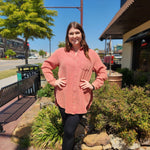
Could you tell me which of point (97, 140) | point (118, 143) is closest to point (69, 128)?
point (97, 140)

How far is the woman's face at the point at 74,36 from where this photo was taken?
1516mm

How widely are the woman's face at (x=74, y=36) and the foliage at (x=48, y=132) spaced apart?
1581mm

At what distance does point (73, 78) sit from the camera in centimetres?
146

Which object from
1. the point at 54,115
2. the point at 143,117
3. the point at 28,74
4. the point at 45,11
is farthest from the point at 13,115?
the point at 45,11

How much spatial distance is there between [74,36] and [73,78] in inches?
21.3

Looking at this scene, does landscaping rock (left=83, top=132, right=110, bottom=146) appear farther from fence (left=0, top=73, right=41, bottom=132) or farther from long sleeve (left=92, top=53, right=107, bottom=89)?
fence (left=0, top=73, right=41, bottom=132)

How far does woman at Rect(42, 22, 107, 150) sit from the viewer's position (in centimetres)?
147

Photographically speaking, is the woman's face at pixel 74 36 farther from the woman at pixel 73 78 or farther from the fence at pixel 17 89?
the fence at pixel 17 89

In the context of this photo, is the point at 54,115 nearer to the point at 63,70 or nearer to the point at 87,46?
the point at 63,70

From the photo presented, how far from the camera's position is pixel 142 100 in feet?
7.27

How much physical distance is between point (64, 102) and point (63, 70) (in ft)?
1.37

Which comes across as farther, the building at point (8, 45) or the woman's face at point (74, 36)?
the building at point (8, 45)

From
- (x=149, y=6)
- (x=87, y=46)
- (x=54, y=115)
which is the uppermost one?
(x=149, y=6)

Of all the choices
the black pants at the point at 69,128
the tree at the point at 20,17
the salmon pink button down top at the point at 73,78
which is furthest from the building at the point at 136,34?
the tree at the point at 20,17
